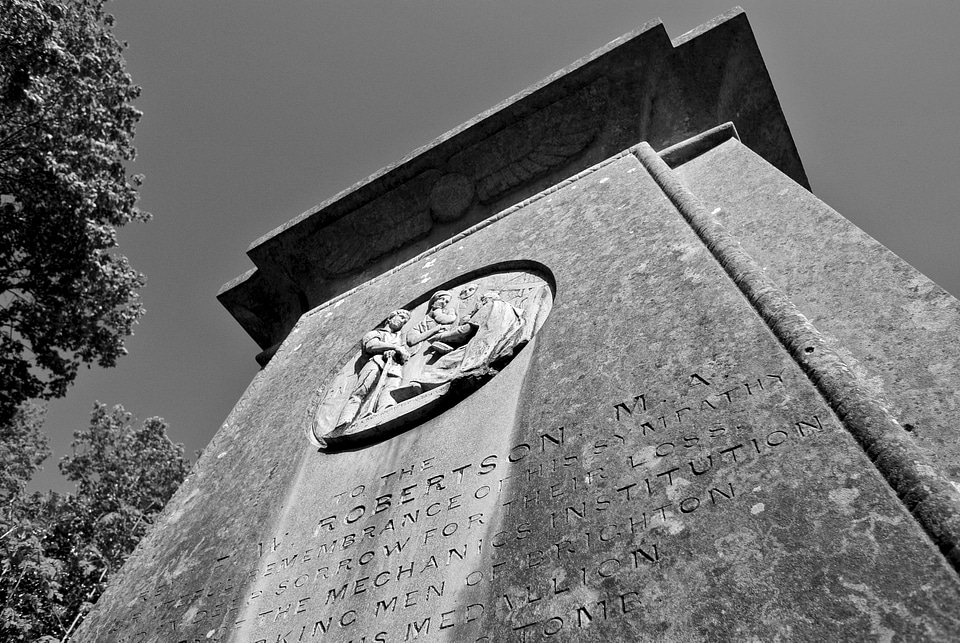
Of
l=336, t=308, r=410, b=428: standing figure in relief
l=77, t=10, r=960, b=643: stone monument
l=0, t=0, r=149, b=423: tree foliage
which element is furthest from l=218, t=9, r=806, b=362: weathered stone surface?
l=0, t=0, r=149, b=423: tree foliage

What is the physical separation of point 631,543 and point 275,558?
2.15 meters

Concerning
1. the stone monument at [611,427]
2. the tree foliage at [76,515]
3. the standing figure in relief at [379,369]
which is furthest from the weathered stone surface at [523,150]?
the tree foliage at [76,515]

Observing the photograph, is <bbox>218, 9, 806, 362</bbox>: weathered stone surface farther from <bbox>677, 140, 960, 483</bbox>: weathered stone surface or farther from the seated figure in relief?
the seated figure in relief

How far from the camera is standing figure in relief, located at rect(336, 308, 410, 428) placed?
5.02m

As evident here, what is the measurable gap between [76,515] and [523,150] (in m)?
12.5

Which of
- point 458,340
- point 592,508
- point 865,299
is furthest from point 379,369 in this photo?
point 865,299

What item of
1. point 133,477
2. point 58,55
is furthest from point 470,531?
point 133,477

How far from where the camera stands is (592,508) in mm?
3127

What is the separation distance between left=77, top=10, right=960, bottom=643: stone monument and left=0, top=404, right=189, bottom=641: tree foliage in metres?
7.36

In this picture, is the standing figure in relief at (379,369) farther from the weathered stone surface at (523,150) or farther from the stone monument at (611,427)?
the weathered stone surface at (523,150)

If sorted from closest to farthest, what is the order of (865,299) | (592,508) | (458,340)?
(592,508) < (865,299) < (458,340)

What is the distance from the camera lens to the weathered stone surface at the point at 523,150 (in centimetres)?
681

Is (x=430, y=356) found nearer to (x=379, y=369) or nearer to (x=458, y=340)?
(x=458, y=340)

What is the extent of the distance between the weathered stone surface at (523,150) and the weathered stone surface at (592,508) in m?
1.56
